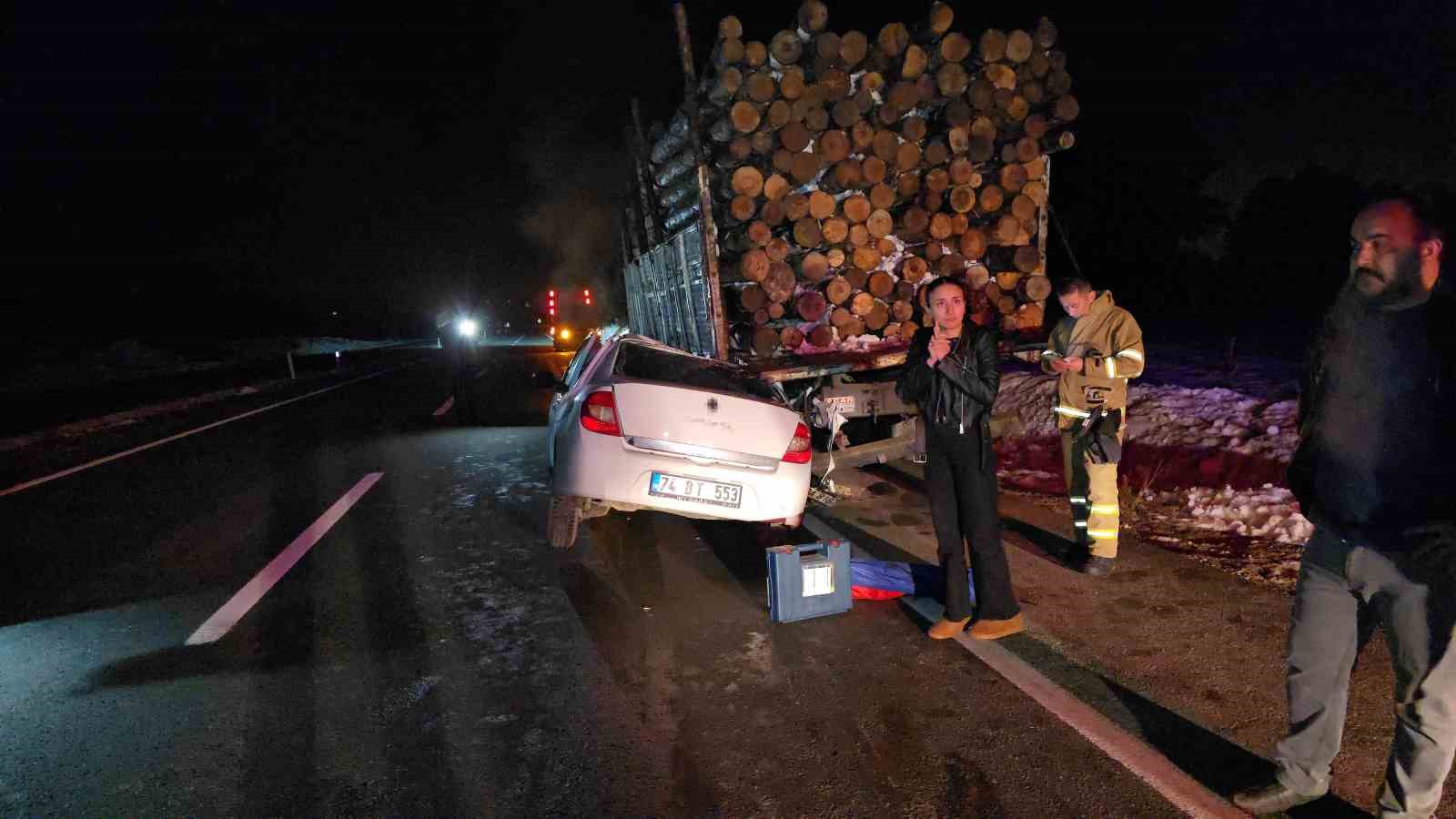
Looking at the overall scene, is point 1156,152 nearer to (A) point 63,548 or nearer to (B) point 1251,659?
(B) point 1251,659

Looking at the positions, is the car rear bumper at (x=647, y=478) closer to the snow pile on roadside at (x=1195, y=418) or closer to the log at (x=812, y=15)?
the snow pile on roadside at (x=1195, y=418)

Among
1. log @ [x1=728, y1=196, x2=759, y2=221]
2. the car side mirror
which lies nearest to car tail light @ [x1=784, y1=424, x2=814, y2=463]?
the car side mirror

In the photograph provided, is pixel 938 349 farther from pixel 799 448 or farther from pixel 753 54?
pixel 753 54

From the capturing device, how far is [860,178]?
786 centimetres

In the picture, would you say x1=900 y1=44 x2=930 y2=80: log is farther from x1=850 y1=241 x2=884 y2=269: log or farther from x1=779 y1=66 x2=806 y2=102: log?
x1=850 y1=241 x2=884 y2=269: log

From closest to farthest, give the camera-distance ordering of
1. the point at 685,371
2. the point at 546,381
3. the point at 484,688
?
the point at 484,688
the point at 685,371
the point at 546,381

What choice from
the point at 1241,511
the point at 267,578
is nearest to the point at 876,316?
the point at 1241,511

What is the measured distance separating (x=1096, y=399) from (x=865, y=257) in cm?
364

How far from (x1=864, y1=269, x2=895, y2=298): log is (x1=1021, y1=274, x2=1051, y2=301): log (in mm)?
1547

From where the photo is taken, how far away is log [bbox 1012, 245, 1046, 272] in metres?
8.43

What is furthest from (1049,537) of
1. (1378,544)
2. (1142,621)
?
(1378,544)

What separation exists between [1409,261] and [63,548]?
7.53 m

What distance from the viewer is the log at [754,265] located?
7.78 meters

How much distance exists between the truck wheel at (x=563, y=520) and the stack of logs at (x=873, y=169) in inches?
138
